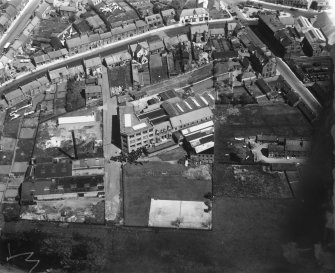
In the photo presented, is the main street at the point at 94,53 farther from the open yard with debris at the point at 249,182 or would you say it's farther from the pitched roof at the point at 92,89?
the open yard with debris at the point at 249,182

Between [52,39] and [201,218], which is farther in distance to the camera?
[52,39]

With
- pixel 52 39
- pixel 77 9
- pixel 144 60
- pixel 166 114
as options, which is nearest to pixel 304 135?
pixel 166 114

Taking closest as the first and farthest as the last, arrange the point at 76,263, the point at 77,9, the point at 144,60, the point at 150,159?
the point at 76,263 < the point at 150,159 < the point at 144,60 < the point at 77,9

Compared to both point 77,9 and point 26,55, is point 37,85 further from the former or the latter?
point 77,9

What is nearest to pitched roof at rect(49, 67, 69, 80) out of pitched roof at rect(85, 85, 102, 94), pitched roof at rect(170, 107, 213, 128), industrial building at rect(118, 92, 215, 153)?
pitched roof at rect(85, 85, 102, 94)

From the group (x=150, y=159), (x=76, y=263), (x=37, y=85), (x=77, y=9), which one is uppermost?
(x=77, y=9)

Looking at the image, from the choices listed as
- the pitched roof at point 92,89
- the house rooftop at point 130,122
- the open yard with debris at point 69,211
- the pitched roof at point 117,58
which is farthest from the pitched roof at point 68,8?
the open yard with debris at point 69,211

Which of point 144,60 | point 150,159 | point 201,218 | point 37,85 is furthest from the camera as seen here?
point 144,60

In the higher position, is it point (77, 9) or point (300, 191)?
point (77, 9)
